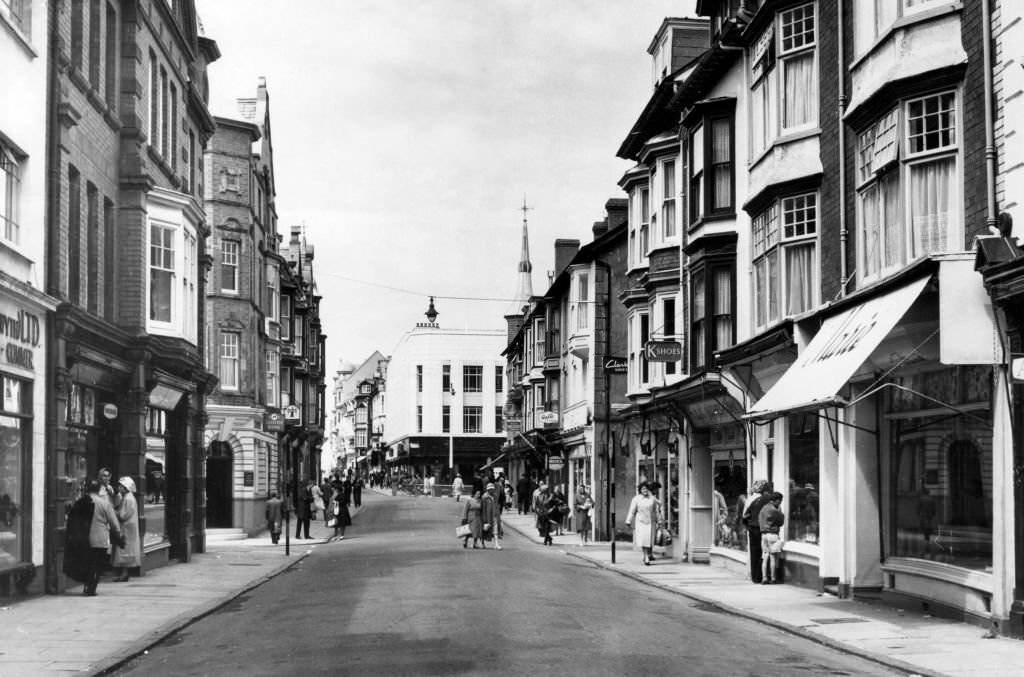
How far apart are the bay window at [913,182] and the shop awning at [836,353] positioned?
78 centimetres

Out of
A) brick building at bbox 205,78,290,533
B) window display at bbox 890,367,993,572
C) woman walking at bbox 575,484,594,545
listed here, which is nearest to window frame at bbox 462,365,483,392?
brick building at bbox 205,78,290,533

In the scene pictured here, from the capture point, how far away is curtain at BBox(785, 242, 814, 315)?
2245 cm

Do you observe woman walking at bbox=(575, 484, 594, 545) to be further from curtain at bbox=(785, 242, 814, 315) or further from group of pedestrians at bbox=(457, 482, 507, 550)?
curtain at bbox=(785, 242, 814, 315)

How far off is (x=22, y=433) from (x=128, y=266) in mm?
6855

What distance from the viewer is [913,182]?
17.5 metres

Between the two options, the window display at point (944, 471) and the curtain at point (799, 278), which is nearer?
the window display at point (944, 471)

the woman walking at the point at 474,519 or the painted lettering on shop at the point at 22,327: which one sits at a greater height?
the painted lettering on shop at the point at 22,327

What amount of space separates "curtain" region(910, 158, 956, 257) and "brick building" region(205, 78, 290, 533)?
33218 mm

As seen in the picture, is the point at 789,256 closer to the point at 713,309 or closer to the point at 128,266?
the point at 713,309

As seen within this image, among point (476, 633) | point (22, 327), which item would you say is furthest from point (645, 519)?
point (476, 633)

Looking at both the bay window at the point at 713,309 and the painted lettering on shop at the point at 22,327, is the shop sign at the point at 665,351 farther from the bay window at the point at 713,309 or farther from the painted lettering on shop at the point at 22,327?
the painted lettering on shop at the point at 22,327

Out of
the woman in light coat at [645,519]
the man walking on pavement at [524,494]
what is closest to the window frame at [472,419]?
the man walking on pavement at [524,494]

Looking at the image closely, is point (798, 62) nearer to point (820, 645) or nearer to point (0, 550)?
point (820, 645)

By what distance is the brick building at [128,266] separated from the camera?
21625 mm
